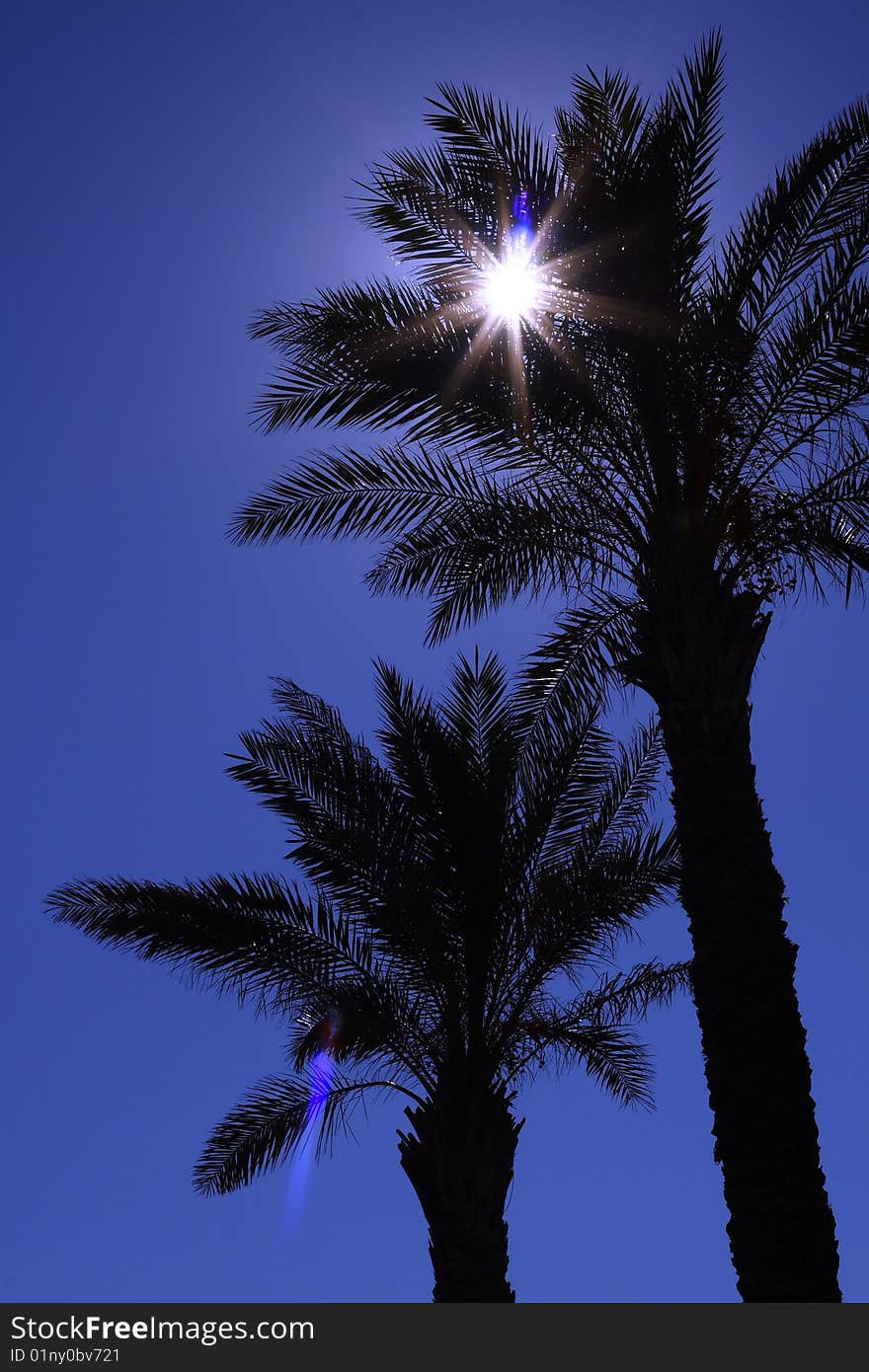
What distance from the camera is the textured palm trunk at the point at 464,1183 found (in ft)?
34.4

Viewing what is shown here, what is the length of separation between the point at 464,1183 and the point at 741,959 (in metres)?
4.66

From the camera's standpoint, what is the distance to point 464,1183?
35.2 ft

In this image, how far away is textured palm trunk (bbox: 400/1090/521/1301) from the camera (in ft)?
34.4

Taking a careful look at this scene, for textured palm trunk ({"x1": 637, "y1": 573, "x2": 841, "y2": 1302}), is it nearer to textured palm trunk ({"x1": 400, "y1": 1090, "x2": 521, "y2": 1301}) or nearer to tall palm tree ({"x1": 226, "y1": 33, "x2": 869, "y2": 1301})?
tall palm tree ({"x1": 226, "y1": 33, "x2": 869, "y2": 1301})

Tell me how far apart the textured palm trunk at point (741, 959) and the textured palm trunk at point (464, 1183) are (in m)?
4.21

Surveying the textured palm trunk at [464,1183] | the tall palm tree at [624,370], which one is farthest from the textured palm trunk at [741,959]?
the textured palm trunk at [464,1183]

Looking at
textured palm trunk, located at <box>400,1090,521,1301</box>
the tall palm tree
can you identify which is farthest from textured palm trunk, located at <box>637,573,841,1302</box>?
textured palm trunk, located at <box>400,1090,521,1301</box>

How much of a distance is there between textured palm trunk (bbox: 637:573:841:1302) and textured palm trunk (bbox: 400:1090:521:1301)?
421cm

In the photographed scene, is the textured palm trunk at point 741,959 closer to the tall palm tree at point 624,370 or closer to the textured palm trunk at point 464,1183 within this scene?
the tall palm tree at point 624,370

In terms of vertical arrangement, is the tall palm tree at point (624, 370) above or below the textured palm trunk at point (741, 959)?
above

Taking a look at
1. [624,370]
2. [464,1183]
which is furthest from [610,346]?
[464,1183]

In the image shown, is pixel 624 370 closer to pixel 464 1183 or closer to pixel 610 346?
pixel 610 346
